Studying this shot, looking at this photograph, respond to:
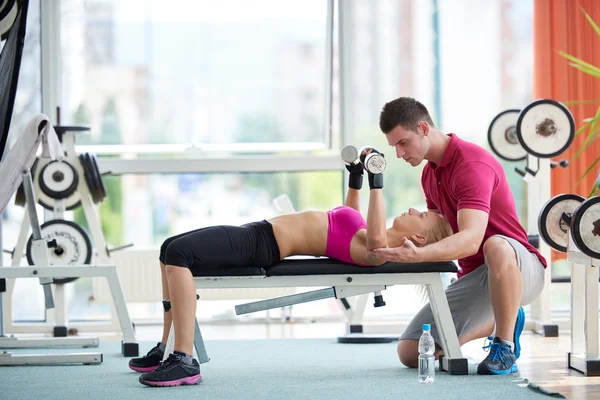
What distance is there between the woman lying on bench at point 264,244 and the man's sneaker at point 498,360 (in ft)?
1.43

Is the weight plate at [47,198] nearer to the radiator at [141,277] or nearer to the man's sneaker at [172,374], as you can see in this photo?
the radiator at [141,277]

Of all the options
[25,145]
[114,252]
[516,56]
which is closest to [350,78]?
[516,56]

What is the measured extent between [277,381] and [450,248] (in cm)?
76

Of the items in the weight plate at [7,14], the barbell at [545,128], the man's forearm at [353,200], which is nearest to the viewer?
the man's forearm at [353,200]

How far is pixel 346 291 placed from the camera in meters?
3.08

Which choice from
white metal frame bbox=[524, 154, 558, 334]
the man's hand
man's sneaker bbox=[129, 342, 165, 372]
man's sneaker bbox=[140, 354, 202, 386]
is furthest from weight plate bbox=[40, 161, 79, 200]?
white metal frame bbox=[524, 154, 558, 334]

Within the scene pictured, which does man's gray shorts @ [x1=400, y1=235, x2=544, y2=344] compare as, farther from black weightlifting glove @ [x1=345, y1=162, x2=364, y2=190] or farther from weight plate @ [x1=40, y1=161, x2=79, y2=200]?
weight plate @ [x1=40, y1=161, x2=79, y2=200]

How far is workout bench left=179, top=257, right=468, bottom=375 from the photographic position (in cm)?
299

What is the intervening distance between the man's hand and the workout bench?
0.42ft

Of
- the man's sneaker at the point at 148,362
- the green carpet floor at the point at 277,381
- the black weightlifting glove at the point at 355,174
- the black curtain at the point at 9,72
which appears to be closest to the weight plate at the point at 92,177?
the green carpet floor at the point at 277,381

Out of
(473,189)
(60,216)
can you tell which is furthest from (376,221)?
(60,216)

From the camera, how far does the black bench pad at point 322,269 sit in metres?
2.97

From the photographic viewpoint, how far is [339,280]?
305 centimetres

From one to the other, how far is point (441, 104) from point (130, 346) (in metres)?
2.58
